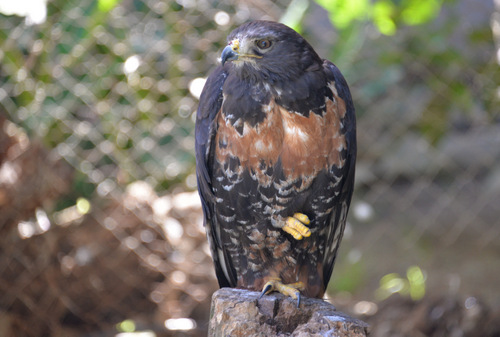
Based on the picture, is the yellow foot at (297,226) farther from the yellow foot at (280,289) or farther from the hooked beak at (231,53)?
the hooked beak at (231,53)

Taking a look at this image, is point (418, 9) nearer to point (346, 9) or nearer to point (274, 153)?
point (346, 9)

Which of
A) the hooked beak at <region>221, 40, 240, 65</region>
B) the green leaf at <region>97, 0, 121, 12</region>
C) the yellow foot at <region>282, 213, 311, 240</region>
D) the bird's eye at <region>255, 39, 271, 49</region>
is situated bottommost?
the yellow foot at <region>282, 213, 311, 240</region>

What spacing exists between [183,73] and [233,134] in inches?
97.1

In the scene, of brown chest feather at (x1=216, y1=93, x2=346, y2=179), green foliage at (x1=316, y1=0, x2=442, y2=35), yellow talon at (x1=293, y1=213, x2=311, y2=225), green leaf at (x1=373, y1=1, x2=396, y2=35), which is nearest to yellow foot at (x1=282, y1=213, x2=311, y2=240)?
yellow talon at (x1=293, y1=213, x2=311, y2=225)

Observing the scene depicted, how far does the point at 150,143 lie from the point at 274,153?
2.57 meters

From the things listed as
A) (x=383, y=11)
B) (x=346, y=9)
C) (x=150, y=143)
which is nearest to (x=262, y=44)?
Result: (x=346, y=9)

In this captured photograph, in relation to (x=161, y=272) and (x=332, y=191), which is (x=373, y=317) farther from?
(x=332, y=191)

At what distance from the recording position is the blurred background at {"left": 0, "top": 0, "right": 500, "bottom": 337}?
410cm

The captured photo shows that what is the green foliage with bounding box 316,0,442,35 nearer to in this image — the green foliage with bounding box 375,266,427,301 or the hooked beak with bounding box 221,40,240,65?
the green foliage with bounding box 375,266,427,301

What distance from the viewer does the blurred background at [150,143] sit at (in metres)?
4.10

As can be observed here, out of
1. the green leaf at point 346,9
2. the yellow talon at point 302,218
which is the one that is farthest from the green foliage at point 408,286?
the yellow talon at point 302,218

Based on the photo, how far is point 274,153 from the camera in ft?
7.71

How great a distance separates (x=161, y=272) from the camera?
4480mm

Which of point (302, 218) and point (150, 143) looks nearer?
point (302, 218)
